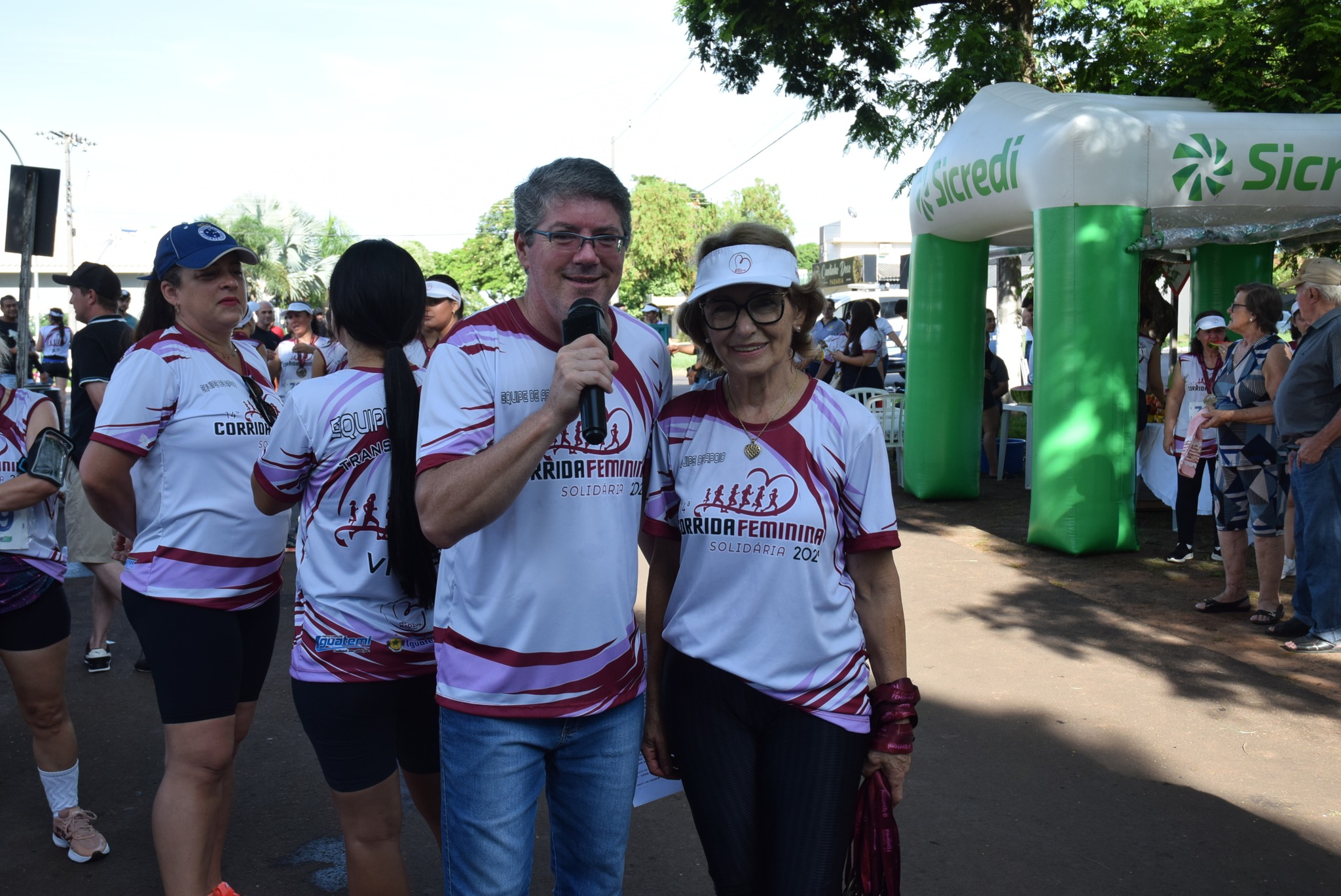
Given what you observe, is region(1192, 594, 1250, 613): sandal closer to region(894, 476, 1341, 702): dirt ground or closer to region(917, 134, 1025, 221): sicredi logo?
region(894, 476, 1341, 702): dirt ground

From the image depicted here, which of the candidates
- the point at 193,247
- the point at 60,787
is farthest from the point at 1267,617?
the point at 60,787

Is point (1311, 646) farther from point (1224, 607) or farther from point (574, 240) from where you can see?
point (574, 240)

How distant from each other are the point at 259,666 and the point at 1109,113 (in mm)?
6736

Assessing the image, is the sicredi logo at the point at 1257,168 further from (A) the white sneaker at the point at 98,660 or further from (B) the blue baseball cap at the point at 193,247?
(A) the white sneaker at the point at 98,660

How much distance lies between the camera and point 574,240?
80.7 inches

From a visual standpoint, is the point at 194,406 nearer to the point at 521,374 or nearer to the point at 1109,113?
the point at 521,374

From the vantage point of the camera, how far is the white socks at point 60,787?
3.71 m

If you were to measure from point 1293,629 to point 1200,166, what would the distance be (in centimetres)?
331

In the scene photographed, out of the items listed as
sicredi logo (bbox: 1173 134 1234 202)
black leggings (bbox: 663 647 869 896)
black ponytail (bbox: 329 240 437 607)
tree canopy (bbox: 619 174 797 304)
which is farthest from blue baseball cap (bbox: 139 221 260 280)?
tree canopy (bbox: 619 174 797 304)

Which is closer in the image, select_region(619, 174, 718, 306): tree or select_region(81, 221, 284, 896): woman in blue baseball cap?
select_region(81, 221, 284, 896): woman in blue baseball cap

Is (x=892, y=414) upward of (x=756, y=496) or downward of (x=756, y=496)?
upward

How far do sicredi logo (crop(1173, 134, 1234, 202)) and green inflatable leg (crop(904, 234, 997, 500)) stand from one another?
7.84 feet

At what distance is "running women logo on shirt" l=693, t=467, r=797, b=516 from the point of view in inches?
87.6

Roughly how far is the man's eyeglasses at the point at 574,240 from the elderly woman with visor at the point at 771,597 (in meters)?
0.29
